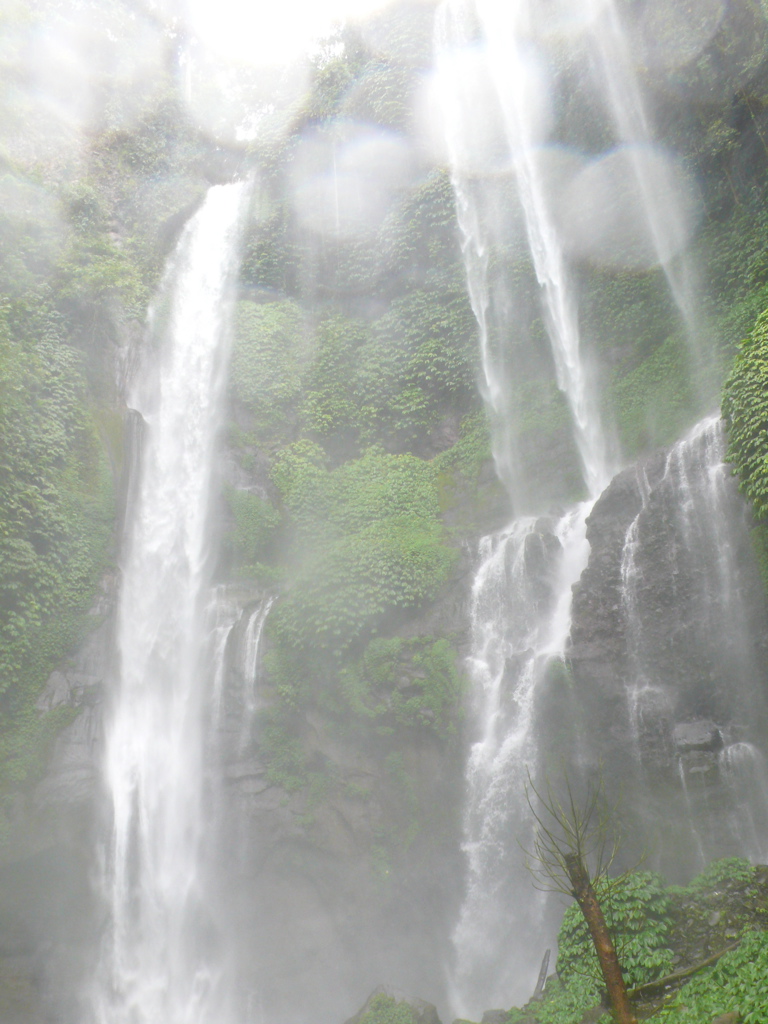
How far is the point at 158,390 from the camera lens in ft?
63.3

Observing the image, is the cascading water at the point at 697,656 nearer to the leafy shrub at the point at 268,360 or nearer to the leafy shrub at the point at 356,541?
the leafy shrub at the point at 356,541

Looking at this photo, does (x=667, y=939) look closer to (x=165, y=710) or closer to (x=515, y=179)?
(x=165, y=710)

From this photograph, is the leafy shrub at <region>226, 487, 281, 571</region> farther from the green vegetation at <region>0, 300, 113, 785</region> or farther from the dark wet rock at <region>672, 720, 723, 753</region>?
the dark wet rock at <region>672, 720, 723, 753</region>

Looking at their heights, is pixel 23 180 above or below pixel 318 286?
above

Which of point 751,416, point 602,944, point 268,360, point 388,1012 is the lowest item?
point 388,1012

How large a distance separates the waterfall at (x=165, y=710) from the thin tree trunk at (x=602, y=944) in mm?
10524

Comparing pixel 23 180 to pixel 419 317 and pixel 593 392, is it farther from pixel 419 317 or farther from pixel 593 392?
pixel 593 392

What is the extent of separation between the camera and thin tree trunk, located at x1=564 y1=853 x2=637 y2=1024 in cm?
487

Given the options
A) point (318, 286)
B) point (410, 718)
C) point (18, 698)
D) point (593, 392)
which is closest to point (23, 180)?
point (318, 286)

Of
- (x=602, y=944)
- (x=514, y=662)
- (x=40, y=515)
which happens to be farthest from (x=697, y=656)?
(x=40, y=515)

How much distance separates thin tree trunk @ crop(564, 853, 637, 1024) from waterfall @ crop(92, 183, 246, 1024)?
10524mm

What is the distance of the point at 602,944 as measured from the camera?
512 cm

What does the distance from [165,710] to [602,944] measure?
38.7 ft

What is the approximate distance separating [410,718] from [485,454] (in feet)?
26.3
